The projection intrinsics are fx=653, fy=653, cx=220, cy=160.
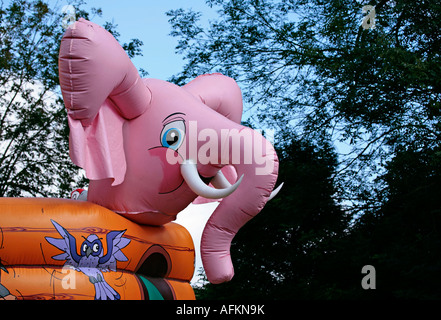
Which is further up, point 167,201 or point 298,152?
point 298,152

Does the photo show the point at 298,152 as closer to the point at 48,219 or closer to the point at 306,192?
the point at 306,192

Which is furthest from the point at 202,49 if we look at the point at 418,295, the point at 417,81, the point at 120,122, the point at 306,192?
the point at 120,122

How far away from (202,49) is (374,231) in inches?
127

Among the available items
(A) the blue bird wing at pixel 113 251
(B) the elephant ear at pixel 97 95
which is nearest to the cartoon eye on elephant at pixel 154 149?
(B) the elephant ear at pixel 97 95

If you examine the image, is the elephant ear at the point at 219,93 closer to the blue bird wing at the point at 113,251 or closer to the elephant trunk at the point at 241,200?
the elephant trunk at the point at 241,200

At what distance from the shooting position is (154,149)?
404cm

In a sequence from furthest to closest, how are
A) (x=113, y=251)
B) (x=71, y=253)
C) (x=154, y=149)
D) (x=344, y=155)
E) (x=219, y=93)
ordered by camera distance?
1. (x=344, y=155)
2. (x=219, y=93)
3. (x=154, y=149)
4. (x=113, y=251)
5. (x=71, y=253)

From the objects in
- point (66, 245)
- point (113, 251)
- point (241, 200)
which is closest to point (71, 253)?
point (66, 245)

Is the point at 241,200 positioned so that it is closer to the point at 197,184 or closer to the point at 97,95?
the point at 197,184

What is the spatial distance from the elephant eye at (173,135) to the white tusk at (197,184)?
0.13 m

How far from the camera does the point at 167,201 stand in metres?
4.09

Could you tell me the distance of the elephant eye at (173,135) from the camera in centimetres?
403

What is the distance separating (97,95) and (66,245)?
2.90ft

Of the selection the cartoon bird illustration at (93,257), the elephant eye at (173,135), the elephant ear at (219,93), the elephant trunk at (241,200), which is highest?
the elephant ear at (219,93)
